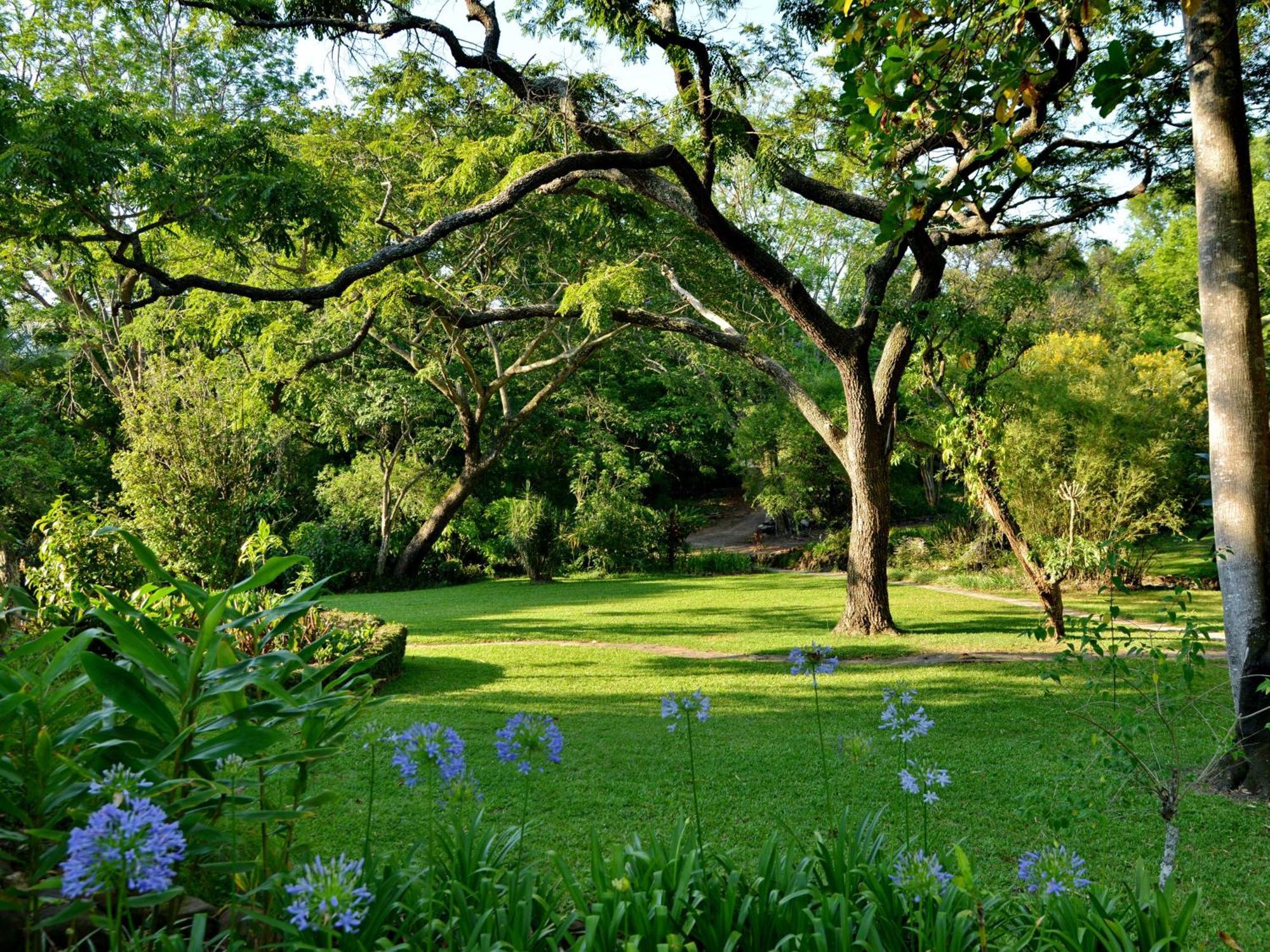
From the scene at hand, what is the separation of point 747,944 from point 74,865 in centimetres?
158

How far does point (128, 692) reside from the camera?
6.46 ft

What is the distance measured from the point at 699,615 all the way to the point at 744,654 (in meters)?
3.78

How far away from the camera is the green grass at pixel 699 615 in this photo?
11055mm

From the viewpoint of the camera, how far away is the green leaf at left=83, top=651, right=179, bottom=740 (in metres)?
1.92

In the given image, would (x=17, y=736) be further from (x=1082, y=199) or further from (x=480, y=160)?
(x=1082, y=199)

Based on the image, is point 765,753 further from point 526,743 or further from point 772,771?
point 526,743

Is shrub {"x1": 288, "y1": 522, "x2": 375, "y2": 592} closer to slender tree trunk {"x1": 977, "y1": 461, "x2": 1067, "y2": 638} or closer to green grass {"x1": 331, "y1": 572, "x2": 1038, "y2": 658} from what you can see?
green grass {"x1": 331, "y1": 572, "x2": 1038, "y2": 658}

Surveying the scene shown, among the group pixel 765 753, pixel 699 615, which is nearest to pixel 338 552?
pixel 699 615

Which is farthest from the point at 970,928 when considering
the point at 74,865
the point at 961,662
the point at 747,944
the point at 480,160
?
the point at 480,160

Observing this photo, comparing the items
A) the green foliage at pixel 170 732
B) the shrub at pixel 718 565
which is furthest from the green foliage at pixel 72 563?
the shrub at pixel 718 565

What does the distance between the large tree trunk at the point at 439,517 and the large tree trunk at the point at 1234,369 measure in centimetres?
1665

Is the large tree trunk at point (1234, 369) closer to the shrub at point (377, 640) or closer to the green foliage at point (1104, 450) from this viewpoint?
the shrub at point (377, 640)

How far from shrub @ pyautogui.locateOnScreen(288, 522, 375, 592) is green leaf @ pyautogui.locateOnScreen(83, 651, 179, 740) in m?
18.2

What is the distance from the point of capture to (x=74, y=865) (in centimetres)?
126
